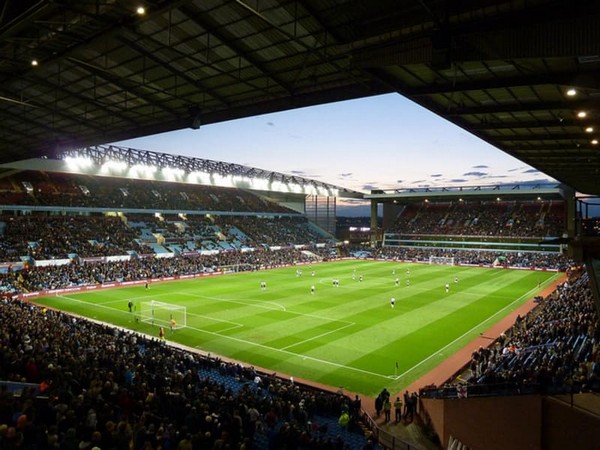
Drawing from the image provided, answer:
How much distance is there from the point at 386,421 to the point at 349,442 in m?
3.60

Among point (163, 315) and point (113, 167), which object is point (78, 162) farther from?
point (163, 315)

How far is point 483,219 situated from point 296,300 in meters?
59.2

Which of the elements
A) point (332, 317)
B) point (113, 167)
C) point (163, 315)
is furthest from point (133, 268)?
point (332, 317)

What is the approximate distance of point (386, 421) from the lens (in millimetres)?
16297

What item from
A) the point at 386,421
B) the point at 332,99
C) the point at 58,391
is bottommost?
the point at 386,421

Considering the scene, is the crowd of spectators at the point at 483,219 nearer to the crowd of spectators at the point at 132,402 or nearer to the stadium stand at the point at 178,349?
the stadium stand at the point at 178,349

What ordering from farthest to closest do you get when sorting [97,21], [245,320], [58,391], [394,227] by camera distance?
[394,227] < [245,320] < [97,21] < [58,391]

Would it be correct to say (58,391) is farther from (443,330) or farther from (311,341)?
(443,330)

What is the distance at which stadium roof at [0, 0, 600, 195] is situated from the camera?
367 inches

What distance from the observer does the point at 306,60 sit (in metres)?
12.7

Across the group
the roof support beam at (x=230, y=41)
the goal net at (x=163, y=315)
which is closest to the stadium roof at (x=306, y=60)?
the roof support beam at (x=230, y=41)

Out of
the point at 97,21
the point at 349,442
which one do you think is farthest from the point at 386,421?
the point at 97,21

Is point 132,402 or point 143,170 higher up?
point 143,170

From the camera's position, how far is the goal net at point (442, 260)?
72.9 m
